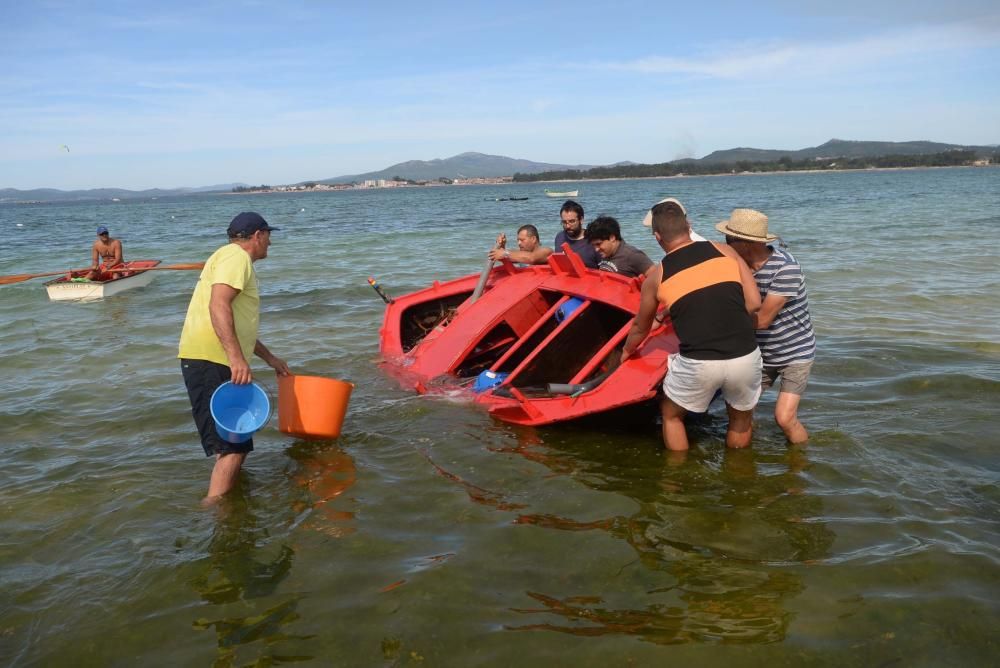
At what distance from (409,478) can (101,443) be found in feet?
9.97

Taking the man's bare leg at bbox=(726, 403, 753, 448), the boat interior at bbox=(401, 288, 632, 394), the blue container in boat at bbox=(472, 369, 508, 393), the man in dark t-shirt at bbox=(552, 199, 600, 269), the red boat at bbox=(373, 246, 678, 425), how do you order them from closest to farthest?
the man's bare leg at bbox=(726, 403, 753, 448), the red boat at bbox=(373, 246, 678, 425), the boat interior at bbox=(401, 288, 632, 394), the blue container in boat at bbox=(472, 369, 508, 393), the man in dark t-shirt at bbox=(552, 199, 600, 269)

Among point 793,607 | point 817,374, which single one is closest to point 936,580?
point 793,607

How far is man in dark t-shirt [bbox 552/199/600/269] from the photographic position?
7.38m

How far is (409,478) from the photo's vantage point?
17.5 ft

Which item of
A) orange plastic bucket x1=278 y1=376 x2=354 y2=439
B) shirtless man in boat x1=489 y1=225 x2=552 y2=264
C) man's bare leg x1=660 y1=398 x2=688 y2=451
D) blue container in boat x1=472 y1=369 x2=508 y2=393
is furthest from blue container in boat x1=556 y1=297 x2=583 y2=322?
orange plastic bucket x1=278 y1=376 x2=354 y2=439

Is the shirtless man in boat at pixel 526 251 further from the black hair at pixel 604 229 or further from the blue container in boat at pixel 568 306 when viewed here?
the black hair at pixel 604 229

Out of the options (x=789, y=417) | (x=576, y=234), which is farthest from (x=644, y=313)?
(x=576, y=234)

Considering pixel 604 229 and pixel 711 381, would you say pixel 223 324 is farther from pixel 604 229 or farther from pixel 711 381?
pixel 604 229

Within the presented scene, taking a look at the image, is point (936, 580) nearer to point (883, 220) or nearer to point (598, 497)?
point (598, 497)

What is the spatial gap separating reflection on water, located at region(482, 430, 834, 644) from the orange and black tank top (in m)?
1.00

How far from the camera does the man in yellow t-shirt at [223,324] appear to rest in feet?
14.0

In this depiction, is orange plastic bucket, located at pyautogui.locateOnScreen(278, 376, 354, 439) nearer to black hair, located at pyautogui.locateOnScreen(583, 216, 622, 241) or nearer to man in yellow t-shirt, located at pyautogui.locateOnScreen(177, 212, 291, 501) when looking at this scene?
man in yellow t-shirt, located at pyautogui.locateOnScreen(177, 212, 291, 501)

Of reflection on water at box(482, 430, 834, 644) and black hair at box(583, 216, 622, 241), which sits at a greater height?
black hair at box(583, 216, 622, 241)

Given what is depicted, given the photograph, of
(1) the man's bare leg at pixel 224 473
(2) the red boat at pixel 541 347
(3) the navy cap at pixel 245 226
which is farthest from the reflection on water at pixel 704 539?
(3) the navy cap at pixel 245 226
